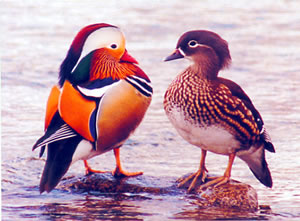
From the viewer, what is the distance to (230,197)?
5871 millimetres

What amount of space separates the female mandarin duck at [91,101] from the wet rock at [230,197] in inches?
29.2

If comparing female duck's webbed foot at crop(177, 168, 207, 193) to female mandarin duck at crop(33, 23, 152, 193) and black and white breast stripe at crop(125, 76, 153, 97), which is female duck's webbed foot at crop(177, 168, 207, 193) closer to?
female mandarin duck at crop(33, 23, 152, 193)

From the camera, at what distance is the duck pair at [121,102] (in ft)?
18.6

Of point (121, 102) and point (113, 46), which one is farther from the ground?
point (113, 46)

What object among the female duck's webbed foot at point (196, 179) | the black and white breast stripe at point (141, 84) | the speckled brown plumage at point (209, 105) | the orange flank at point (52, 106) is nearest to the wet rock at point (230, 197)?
the female duck's webbed foot at point (196, 179)

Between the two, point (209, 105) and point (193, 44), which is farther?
point (193, 44)

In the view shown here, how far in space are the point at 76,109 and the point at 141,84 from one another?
0.51 meters

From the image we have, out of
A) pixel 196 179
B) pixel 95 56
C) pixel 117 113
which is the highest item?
pixel 95 56

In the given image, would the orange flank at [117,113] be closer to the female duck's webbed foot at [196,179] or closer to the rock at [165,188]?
the rock at [165,188]

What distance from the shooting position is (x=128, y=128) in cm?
589

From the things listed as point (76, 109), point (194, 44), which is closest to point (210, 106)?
point (194, 44)

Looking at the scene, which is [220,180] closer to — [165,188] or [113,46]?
[165,188]

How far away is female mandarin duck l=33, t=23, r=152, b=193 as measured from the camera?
5688mm

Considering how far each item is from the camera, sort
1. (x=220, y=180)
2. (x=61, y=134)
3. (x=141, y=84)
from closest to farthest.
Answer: (x=61, y=134), (x=141, y=84), (x=220, y=180)
